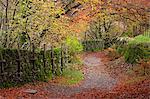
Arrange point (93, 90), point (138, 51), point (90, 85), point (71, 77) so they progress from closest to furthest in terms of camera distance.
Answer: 1. point (93, 90)
2. point (90, 85)
3. point (71, 77)
4. point (138, 51)

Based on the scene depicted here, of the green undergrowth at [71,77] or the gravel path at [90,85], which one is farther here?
the green undergrowth at [71,77]

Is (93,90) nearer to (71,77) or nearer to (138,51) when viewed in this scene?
(71,77)

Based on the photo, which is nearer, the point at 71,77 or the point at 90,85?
the point at 90,85

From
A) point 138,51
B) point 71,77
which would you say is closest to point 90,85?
point 71,77

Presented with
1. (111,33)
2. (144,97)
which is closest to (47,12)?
(144,97)

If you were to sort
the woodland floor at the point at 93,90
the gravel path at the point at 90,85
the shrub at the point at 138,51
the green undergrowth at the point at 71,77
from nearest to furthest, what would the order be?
the woodland floor at the point at 93,90 < the gravel path at the point at 90,85 < the green undergrowth at the point at 71,77 < the shrub at the point at 138,51

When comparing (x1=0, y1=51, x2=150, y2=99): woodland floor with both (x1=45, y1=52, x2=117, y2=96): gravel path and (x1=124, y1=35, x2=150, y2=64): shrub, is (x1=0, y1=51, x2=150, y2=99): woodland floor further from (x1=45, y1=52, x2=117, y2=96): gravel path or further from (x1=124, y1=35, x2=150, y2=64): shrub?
(x1=124, y1=35, x2=150, y2=64): shrub

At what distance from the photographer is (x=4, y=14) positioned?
74.2 ft

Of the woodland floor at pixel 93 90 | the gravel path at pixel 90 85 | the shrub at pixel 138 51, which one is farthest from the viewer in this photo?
the shrub at pixel 138 51

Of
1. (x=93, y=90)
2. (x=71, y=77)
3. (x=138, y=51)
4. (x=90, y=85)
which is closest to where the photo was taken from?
(x=93, y=90)

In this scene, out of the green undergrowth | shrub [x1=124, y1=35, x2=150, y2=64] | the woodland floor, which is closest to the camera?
the woodland floor

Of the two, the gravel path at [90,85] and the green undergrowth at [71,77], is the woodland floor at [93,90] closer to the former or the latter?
the gravel path at [90,85]

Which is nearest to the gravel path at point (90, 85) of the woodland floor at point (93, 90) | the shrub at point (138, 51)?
the woodland floor at point (93, 90)

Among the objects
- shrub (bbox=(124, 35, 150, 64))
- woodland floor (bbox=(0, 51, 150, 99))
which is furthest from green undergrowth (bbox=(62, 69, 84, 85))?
shrub (bbox=(124, 35, 150, 64))
